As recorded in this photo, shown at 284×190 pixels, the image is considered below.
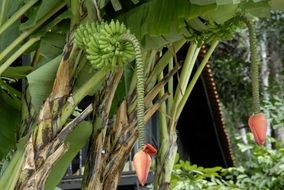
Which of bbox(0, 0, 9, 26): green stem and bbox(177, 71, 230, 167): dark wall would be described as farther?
bbox(177, 71, 230, 167): dark wall

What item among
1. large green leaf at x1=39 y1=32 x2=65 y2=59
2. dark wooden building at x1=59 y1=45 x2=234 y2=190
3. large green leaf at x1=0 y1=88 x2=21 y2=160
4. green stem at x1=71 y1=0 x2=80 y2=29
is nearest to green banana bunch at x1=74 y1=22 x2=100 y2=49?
green stem at x1=71 y1=0 x2=80 y2=29

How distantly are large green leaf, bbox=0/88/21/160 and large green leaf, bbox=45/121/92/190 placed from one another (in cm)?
48

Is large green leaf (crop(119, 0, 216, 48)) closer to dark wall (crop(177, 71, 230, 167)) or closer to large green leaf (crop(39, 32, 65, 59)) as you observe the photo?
large green leaf (crop(39, 32, 65, 59))

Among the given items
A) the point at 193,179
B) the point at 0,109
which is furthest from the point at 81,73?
the point at 193,179

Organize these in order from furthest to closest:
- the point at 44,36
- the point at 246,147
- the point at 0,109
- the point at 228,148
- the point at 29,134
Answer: the point at 228,148, the point at 246,147, the point at 0,109, the point at 44,36, the point at 29,134

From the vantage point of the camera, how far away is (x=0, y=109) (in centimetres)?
249

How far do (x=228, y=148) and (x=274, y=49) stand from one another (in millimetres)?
4455

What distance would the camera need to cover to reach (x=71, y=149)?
2.12m

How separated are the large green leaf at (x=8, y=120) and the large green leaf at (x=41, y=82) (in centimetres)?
54

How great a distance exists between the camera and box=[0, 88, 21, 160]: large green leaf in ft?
8.20

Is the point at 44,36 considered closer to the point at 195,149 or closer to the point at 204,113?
the point at 204,113

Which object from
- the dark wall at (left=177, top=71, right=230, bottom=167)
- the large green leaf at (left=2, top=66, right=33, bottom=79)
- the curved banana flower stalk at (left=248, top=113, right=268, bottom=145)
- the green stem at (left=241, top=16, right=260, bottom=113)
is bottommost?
the curved banana flower stalk at (left=248, top=113, right=268, bottom=145)

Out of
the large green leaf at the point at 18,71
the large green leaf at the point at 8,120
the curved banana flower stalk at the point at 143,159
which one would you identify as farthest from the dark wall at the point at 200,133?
the curved banana flower stalk at the point at 143,159

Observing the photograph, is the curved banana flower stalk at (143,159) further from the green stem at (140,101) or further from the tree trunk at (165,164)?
the tree trunk at (165,164)
